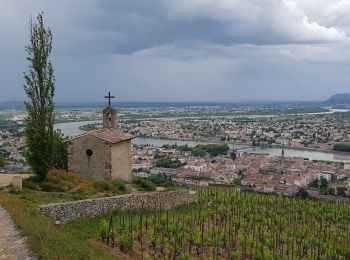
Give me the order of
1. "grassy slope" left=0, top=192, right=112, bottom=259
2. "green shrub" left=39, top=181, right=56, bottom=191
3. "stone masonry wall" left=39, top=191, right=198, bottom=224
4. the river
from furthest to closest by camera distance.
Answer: the river < "green shrub" left=39, top=181, right=56, bottom=191 < "stone masonry wall" left=39, top=191, right=198, bottom=224 < "grassy slope" left=0, top=192, right=112, bottom=259

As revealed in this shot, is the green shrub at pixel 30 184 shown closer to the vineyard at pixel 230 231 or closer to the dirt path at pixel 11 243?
the vineyard at pixel 230 231

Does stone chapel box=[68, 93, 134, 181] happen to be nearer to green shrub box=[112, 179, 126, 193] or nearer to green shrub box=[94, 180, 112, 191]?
green shrub box=[112, 179, 126, 193]

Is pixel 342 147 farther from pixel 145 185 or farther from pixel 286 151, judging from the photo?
pixel 145 185

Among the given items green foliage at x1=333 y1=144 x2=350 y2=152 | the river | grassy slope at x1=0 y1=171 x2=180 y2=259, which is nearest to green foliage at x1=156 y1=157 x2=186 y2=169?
the river

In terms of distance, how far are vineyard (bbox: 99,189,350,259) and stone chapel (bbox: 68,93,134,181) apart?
3.18 metres

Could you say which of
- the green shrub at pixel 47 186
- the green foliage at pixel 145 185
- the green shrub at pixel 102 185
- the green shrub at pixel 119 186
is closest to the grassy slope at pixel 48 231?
the green shrub at pixel 47 186

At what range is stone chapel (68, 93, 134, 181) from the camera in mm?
20500

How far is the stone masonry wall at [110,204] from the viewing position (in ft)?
46.6

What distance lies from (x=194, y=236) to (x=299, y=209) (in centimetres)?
1283

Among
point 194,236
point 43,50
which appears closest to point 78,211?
point 194,236

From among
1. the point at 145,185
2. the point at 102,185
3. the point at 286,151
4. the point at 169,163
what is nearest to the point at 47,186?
the point at 102,185

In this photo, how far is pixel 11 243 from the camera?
990 centimetres

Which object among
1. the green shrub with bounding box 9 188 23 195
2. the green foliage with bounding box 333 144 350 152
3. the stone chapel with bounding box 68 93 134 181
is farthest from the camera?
the green foliage with bounding box 333 144 350 152

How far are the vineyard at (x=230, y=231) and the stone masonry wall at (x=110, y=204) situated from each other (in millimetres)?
384
